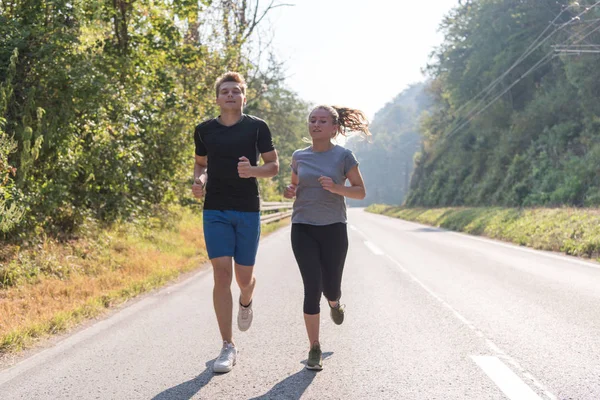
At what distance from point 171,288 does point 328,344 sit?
4.12m

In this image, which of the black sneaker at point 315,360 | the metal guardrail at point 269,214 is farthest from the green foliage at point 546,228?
the black sneaker at point 315,360

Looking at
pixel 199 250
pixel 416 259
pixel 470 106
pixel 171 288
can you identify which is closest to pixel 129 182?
pixel 199 250

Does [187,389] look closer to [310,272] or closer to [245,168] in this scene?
[310,272]

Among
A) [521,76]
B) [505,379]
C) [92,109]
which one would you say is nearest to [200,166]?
[505,379]

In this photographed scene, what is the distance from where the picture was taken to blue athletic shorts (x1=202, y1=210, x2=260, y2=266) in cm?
472

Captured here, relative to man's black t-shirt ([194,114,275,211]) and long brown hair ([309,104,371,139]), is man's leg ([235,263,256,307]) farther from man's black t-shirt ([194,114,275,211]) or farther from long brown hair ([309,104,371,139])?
long brown hair ([309,104,371,139])

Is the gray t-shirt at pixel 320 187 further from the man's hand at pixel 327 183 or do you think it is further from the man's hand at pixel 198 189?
the man's hand at pixel 198 189

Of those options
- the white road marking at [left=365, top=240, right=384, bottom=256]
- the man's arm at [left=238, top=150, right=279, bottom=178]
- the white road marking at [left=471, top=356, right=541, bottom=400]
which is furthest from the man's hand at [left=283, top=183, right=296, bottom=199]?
the white road marking at [left=365, top=240, right=384, bottom=256]

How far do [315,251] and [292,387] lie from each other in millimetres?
1032

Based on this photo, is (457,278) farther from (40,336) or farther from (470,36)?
(470,36)

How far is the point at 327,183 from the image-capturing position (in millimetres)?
4430

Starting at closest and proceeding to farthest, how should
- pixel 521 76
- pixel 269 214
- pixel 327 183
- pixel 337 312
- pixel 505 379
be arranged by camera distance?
pixel 505 379 → pixel 327 183 → pixel 337 312 → pixel 269 214 → pixel 521 76

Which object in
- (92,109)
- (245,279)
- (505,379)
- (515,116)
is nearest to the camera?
(505,379)

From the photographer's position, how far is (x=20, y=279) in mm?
7535
